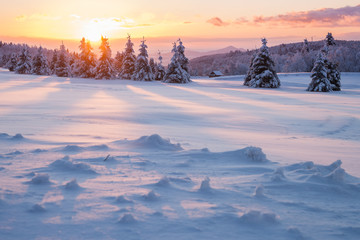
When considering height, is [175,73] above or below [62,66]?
below

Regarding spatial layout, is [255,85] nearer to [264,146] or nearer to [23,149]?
[264,146]

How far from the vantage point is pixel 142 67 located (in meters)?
48.7

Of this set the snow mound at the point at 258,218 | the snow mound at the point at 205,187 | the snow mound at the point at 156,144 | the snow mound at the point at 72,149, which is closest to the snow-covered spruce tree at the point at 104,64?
the snow mound at the point at 156,144

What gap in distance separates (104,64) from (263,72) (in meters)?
23.1

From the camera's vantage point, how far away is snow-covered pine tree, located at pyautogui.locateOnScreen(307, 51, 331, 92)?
33.8 meters

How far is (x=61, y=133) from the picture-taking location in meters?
6.87

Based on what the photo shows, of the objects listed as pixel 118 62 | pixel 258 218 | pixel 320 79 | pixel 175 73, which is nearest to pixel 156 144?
pixel 258 218

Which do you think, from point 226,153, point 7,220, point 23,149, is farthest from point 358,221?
point 23,149

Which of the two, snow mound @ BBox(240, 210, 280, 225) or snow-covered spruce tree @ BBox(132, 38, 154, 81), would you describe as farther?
snow-covered spruce tree @ BBox(132, 38, 154, 81)

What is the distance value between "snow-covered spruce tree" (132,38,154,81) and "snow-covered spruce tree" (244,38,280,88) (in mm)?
16053

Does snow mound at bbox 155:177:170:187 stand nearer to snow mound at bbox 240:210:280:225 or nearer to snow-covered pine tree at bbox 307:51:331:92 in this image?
snow mound at bbox 240:210:280:225

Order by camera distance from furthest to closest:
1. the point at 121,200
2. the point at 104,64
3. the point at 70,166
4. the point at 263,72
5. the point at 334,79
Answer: the point at 104,64 → the point at 263,72 → the point at 334,79 → the point at 70,166 → the point at 121,200

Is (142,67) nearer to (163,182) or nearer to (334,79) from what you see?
(334,79)

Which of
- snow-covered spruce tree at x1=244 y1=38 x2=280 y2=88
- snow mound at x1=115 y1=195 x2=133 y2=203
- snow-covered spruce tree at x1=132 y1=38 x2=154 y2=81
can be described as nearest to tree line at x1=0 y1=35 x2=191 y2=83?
snow-covered spruce tree at x1=132 y1=38 x2=154 y2=81
